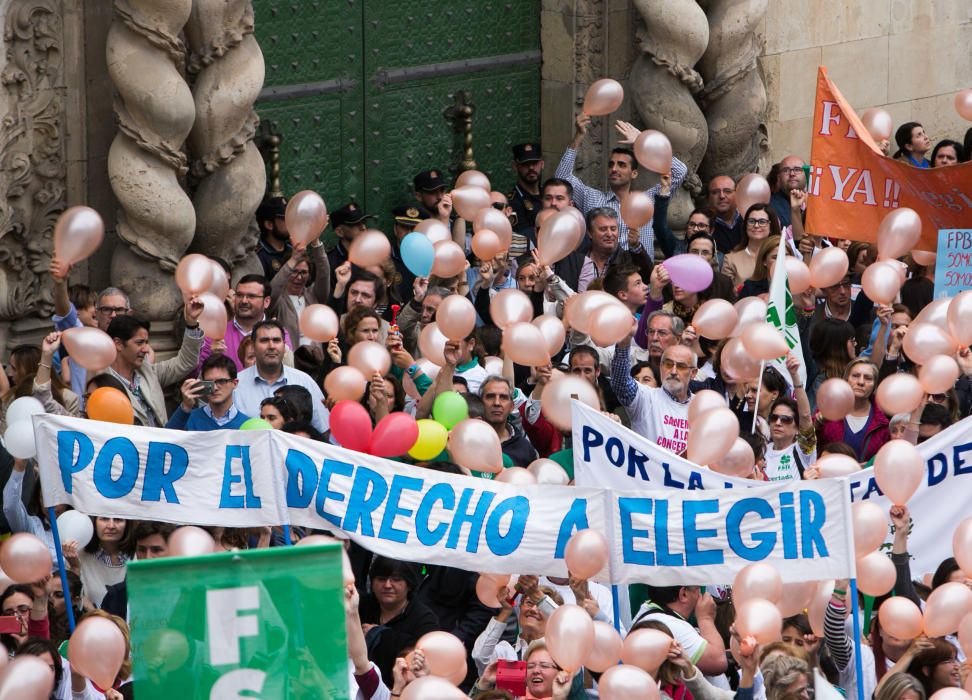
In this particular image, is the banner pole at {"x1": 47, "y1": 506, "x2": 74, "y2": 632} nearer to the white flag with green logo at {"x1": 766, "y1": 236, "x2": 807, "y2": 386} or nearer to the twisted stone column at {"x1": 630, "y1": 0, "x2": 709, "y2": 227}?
the white flag with green logo at {"x1": 766, "y1": 236, "x2": 807, "y2": 386}

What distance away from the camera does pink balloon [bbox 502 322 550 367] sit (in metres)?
11.7

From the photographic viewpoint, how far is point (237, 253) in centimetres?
1370

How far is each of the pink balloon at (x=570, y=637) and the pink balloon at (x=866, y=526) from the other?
4.69 feet

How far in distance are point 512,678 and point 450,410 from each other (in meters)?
2.13

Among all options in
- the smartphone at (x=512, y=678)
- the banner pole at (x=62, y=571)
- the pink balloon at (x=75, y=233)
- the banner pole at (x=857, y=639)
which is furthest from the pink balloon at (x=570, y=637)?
the pink balloon at (x=75, y=233)

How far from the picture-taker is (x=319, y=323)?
39.7 ft

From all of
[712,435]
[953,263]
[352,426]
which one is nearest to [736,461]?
[712,435]

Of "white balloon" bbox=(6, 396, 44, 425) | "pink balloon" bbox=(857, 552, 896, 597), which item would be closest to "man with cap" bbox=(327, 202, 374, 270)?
"white balloon" bbox=(6, 396, 44, 425)

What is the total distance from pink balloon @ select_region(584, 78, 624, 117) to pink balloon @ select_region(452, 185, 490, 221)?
5.38 ft

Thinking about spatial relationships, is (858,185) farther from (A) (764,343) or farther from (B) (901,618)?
(B) (901,618)

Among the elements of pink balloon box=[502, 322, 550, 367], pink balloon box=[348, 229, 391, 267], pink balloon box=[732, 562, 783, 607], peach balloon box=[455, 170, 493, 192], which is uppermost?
peach balloon box=[455, 170, 493, 192]

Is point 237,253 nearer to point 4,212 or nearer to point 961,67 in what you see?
point 4,212

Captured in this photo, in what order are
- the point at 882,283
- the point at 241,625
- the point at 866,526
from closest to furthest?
the point at 241,625 < the point at 866,526 < the point at 882,283

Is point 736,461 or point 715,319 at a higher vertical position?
point 715,319
